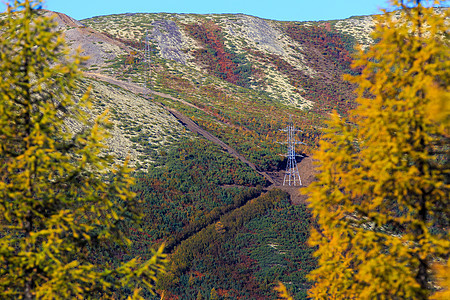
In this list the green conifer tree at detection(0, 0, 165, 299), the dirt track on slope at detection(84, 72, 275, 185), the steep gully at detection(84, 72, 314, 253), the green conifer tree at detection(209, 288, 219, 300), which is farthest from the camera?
the dirt track on slope at detection(84, 72, 275, 185)

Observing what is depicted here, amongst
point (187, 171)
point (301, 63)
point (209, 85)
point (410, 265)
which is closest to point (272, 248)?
point (187, 171)

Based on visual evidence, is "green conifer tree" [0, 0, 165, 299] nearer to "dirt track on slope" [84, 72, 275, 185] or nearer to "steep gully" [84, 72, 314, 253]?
"steep gully" [84, 72, 314, 253]

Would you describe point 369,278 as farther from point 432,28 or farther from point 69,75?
point 69,75

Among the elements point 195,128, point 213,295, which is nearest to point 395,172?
point 213,295

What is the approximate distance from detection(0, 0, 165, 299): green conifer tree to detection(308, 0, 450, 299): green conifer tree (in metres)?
3.31

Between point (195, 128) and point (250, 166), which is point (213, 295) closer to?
point (250, 166)

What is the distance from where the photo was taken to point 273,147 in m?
55.7

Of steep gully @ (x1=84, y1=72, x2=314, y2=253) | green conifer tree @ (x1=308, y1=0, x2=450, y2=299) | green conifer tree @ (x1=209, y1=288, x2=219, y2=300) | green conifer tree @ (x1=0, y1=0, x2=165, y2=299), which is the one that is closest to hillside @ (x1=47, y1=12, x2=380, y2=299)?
steep gully @ (x1=84, y1=72, x2=314, y2=253)

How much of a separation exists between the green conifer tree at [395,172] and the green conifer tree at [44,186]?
3311mm

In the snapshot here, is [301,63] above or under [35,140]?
above

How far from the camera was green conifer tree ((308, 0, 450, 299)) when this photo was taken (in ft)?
21.2

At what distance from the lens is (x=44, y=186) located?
22.2 ft

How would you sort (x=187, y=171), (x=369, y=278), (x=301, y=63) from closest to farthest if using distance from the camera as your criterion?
1. (x=369, y=278)
2. (x=187, y=171)
3. (x=301, y=63)

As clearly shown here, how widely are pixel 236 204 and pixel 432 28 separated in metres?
32.4
